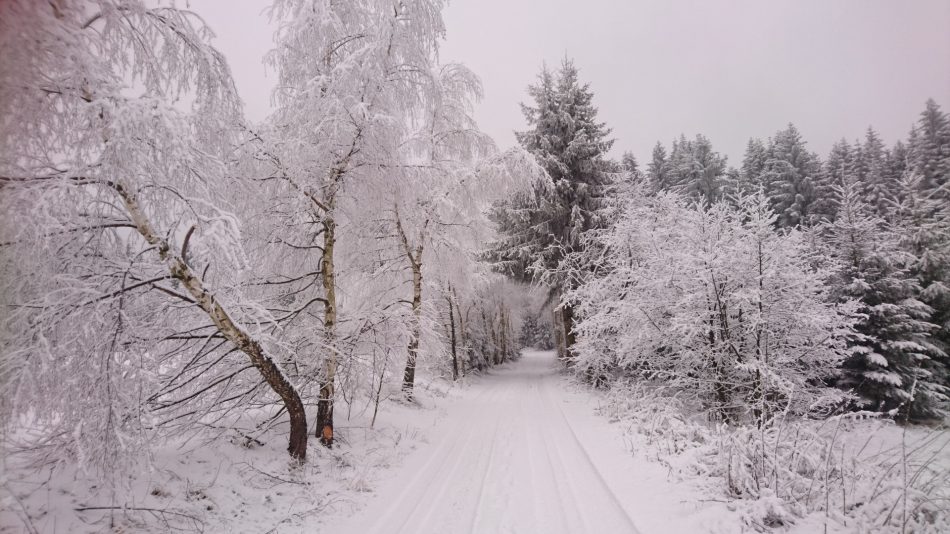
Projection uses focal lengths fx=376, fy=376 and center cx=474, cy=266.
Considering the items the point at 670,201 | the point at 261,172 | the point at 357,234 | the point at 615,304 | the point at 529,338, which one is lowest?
the point at 529,338

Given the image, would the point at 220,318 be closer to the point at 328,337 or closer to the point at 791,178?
the point at 328,337

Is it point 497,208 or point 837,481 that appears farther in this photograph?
point 497,208

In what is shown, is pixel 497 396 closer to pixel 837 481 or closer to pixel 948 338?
pixel 837 481

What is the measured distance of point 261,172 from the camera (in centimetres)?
569

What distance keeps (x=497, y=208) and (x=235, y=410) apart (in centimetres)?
1323


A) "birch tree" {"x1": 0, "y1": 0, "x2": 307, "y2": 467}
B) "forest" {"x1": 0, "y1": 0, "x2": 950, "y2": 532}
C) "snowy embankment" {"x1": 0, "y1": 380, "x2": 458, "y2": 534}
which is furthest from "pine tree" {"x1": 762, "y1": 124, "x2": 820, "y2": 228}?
"birch tree" {"x1": 0, "y1": 0, "x2": 307, "y2": 467}

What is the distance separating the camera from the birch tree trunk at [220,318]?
11.8ft

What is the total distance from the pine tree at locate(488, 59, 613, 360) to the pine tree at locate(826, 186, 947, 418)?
339 inches

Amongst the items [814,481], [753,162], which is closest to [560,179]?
[814,481]

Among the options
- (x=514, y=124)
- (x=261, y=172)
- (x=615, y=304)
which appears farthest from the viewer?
(x=514, y=124)

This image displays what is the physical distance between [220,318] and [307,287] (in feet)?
7.61

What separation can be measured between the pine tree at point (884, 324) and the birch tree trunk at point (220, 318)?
1575 centimetres

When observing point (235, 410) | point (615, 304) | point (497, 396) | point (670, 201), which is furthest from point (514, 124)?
point (235, 410)

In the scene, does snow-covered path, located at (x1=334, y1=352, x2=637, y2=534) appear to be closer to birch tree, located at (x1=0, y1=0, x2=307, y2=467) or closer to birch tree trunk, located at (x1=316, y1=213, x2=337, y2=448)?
birch tree trunk, located at (x1=316, y1=213, x2=337, y2=448)
